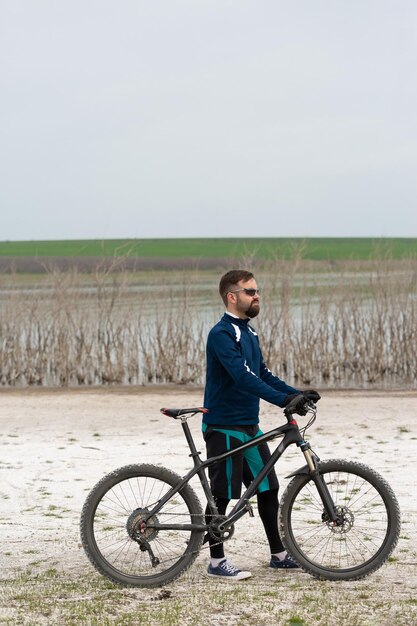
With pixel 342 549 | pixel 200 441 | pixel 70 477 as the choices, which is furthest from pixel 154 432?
pixel 342 549

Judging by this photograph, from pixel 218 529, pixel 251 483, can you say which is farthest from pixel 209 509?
pixel 251 483

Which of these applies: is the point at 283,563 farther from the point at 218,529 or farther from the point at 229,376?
the point at 229,376

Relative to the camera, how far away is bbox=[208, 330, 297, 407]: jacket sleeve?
15.7ft

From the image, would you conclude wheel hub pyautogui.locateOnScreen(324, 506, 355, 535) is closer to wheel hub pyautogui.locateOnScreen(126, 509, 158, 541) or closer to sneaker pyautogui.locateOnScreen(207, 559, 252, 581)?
sneaker pyautogui.locateOnScreen(207, 559, 252, 581)

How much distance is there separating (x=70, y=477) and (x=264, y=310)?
834 centimetres

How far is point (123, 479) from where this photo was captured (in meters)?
4.92

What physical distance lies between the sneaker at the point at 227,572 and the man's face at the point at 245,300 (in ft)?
4.14

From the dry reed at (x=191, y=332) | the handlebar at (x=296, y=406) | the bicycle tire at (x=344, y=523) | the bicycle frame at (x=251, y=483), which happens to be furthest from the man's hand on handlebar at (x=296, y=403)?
the dry reed at (x=191, y=332)

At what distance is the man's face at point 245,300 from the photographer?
5.05 m

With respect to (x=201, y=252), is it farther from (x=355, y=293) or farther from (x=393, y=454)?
(x=393, y=454)

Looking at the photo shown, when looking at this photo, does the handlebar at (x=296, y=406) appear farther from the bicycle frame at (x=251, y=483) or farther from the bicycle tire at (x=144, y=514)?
the bicycle tire at (x=144, y=514)

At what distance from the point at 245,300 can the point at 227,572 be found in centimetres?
137

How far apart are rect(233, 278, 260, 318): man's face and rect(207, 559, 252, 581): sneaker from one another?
1.26 m

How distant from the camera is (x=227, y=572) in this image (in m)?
5.06
